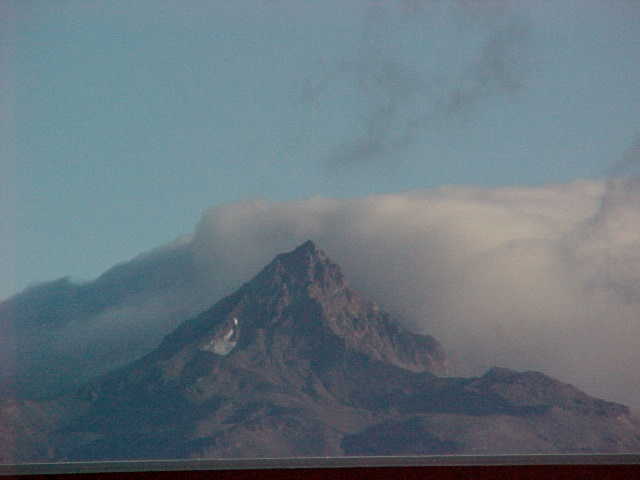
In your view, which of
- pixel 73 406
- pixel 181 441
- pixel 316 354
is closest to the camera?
pixel 73 406

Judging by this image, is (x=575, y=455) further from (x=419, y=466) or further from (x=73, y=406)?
(x=73, y=406)

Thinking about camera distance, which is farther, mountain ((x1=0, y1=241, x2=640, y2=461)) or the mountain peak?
the mountain peak

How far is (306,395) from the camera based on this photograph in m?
53.3

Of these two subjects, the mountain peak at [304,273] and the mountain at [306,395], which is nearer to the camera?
the mountain at [306,395]

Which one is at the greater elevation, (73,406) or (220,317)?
(220,317)

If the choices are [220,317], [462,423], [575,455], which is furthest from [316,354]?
[575,455]

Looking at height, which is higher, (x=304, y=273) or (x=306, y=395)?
(x=304, y=273)

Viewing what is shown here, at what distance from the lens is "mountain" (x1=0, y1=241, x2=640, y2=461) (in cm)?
4534

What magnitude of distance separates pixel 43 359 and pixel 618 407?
31.3 m

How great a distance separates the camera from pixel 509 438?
50406mm

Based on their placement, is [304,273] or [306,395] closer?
[306,395]

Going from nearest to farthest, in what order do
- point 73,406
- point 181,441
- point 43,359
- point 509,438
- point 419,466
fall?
point 419,466 < point 43,359 < point 73,406 < point 181,441 < point 509,438

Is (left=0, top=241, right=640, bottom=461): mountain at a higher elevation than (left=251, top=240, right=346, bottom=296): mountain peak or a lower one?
lower

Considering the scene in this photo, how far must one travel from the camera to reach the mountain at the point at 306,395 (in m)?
45.3
